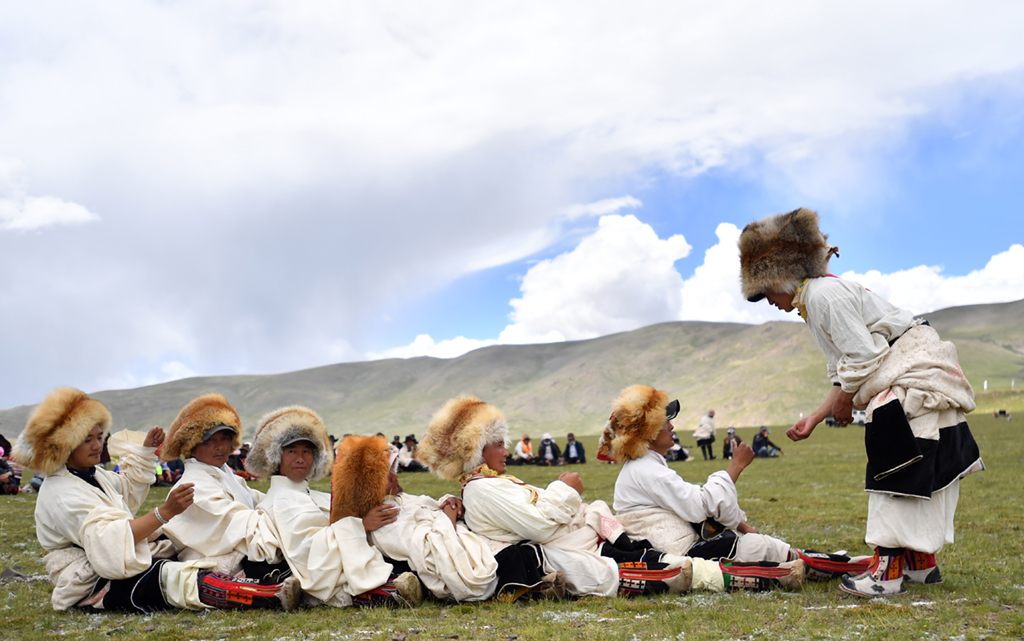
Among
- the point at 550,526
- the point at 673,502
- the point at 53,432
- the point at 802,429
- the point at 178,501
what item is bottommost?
the point at 550,526

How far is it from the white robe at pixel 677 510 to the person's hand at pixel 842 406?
962 mm

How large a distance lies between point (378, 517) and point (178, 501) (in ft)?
4.68

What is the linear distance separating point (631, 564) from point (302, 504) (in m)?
2.60

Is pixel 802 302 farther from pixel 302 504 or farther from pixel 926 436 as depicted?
pixel 302 504

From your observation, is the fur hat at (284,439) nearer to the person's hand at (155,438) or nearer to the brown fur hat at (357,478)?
the brown fur hat at (357,478)

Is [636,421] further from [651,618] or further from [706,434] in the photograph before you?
[706,434]

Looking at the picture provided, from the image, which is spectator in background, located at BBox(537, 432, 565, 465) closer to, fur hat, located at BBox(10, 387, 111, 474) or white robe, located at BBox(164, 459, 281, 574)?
white robe, located at BBox(164, 459, 281, 574)

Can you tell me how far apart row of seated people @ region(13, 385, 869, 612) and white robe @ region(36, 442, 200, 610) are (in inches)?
0.4

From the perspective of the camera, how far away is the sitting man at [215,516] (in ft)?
18.5

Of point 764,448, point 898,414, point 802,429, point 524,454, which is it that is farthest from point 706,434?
point 898,414

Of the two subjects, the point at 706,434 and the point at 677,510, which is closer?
the point at 677,510

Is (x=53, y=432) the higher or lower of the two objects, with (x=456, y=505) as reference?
higher

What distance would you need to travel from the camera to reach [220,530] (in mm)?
5738

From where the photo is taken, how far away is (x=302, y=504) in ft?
18.6
